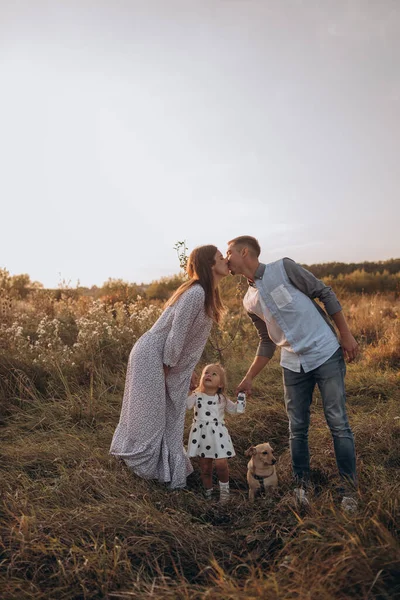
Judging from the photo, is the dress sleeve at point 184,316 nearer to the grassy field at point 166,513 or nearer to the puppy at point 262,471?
the puppy at point 262,471

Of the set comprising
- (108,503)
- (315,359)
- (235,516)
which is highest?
(315,359)

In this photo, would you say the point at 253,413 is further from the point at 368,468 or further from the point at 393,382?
the point at 393,382

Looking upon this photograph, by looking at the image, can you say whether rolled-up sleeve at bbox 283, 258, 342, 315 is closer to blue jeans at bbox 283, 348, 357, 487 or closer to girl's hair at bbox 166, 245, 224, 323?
blue jeans at bbox 283, 348, 357, 487

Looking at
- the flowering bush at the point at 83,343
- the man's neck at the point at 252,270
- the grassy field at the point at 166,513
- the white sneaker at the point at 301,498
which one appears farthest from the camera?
the flowering bush at the point at 83,343

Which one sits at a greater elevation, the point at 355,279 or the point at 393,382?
the point at 355,279

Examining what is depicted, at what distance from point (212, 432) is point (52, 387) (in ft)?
9.33

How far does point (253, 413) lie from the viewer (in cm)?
514

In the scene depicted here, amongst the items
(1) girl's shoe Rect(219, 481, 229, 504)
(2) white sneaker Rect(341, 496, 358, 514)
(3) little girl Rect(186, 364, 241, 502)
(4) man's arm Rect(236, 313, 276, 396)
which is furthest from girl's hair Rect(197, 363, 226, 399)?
(2) white sneaker Rect(341, 496, 358, 514)

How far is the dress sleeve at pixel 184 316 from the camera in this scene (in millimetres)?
3660

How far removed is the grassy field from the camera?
230 centimetres

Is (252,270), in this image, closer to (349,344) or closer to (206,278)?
(206,278)

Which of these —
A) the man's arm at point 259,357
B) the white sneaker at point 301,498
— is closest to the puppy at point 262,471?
the white sneaker at point 301,498

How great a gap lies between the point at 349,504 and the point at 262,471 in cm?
78

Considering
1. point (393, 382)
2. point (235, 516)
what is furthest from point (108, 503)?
point (393, 382)
